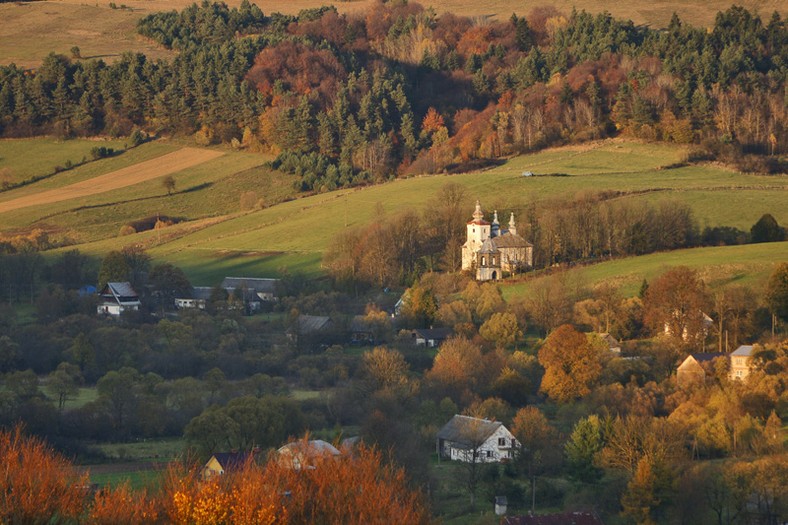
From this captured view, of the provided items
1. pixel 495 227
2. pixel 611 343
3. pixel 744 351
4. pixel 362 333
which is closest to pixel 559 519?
pixel 744 351

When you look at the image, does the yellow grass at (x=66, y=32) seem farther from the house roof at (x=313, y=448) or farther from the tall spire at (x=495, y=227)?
the house roof at (x=313, y=448)

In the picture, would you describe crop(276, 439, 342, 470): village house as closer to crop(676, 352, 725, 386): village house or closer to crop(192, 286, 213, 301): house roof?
crop(676, 352, 725, 386): village house

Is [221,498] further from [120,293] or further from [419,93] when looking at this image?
[419,93]

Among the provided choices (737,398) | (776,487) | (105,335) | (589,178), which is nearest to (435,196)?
(589,178)

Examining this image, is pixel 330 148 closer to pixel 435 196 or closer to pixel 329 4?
pixel 435 196

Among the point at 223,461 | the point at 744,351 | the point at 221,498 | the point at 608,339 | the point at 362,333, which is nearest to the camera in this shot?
the point at 221,498

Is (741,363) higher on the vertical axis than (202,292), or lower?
higher
